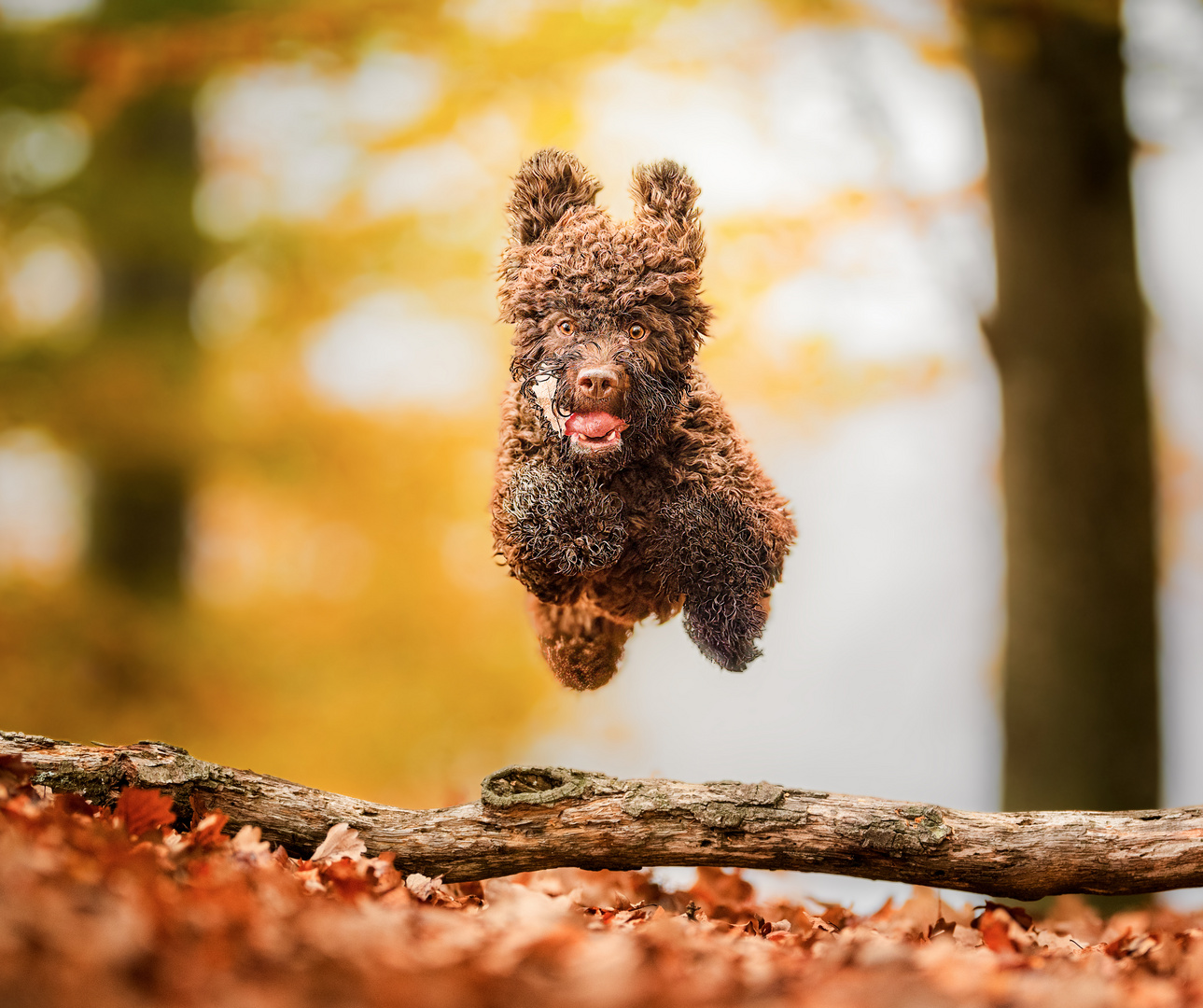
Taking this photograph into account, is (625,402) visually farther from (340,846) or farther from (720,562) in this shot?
(340,846)

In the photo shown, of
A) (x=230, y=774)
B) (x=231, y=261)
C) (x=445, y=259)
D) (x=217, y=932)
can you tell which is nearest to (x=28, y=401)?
(x=231, y=261)

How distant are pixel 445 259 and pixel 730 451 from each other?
4.89 meters

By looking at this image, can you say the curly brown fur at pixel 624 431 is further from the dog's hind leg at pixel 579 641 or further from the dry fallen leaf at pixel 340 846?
the dry fallen leaf at pixel 340 846

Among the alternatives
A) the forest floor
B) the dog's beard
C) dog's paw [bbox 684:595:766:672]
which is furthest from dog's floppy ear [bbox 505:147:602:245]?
the forest floor

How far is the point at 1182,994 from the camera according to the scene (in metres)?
1.76

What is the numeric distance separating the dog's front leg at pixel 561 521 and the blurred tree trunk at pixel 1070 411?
3.02 metres

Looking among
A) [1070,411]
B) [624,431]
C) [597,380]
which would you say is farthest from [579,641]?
[1070,411]

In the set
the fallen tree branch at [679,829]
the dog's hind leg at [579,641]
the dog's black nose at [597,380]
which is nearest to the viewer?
the dog's black nose at [597,380]

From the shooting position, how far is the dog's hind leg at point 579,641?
220cm

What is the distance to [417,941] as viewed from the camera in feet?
5.12

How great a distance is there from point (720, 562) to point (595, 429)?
0.43 metres

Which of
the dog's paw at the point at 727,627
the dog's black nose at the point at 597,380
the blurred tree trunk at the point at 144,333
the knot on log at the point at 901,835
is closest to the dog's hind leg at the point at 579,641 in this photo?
the dog's paw at the point at 727,627

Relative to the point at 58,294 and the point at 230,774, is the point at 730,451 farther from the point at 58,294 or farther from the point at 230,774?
the point at 58,294

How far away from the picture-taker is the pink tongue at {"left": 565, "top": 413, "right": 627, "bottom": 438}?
167 centimetres
